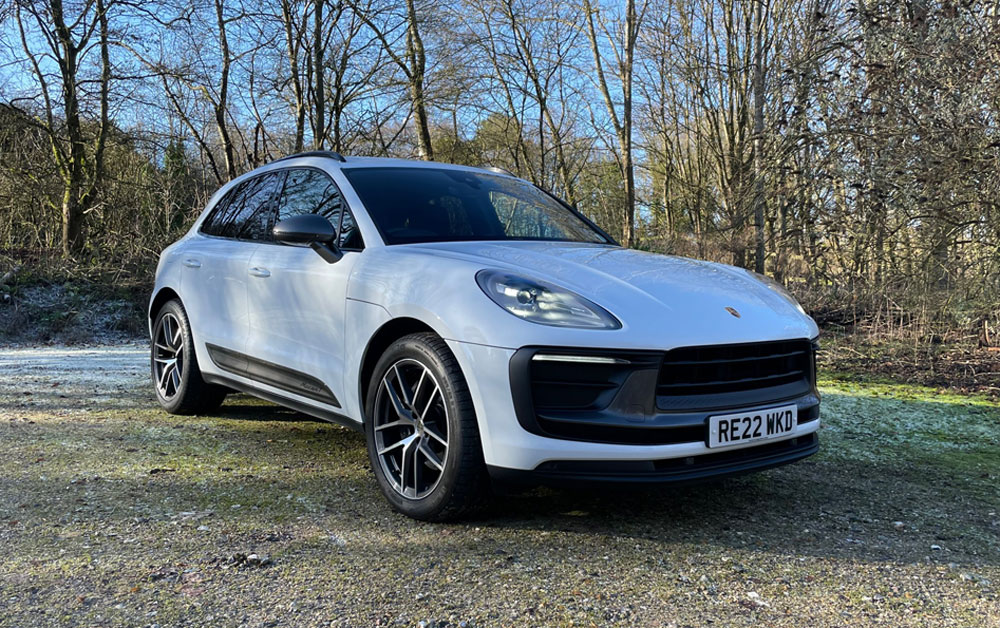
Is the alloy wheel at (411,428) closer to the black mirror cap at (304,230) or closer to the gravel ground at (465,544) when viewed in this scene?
the gravel ground at (465,544)

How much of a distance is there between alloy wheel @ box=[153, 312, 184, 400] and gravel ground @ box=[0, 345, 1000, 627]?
0.58 metres

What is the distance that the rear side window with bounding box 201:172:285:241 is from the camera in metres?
4.45

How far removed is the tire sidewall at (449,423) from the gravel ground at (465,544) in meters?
0.08

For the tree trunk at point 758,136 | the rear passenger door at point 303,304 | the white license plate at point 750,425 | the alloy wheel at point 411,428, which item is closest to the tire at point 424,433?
the alloy wheel at point 411,428

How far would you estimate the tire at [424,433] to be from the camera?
2.81 metres

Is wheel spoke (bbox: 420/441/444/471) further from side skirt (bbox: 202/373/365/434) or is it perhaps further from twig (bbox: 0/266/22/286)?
twig (bbox: 0/266/22/286)

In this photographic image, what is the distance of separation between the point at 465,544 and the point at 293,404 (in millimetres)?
1523

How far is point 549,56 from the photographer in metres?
20.2

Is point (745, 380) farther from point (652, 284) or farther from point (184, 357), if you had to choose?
point (184, 357)

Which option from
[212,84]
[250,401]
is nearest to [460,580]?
[250,401]

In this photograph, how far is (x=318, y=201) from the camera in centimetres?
402

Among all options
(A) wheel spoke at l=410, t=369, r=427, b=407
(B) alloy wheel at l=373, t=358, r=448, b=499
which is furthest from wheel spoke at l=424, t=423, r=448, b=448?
(A) wheel spoke at l=410, t=369, r=427, b=407

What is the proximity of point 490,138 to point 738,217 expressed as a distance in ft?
35.1

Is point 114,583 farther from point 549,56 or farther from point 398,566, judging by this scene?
point 549,56
